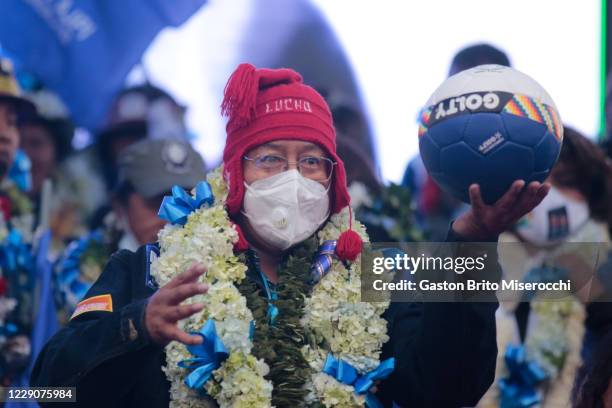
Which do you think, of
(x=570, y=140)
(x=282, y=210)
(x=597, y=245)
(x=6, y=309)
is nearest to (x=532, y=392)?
(x=597, y=245)

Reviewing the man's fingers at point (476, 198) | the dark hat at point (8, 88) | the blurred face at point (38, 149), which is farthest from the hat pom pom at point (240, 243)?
the blurred face at point (38, 149)

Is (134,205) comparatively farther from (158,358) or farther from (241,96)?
(158,358)

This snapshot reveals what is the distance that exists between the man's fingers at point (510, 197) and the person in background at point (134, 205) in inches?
121

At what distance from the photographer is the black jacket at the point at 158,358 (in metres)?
4.33

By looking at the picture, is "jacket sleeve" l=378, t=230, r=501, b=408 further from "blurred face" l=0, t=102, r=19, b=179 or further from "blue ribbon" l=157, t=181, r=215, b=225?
"blurred face" l=0, t=102, r=19, b=179

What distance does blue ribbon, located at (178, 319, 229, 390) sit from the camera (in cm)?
444

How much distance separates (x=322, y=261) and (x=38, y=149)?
238 inches

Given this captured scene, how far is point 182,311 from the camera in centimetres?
401

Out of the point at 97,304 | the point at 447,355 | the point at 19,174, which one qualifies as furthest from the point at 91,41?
the point at 447,355

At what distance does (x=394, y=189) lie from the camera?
7930mm

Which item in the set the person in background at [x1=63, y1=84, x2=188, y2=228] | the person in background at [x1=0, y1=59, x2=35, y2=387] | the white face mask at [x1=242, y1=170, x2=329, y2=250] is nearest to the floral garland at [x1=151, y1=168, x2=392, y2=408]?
the white face mask at [x1=242, y1=170, x2=329, y2=250]

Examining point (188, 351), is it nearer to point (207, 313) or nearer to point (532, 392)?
point (207, 313)

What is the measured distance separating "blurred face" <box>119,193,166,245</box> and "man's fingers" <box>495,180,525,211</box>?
325 cm

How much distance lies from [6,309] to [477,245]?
388 centimetres
